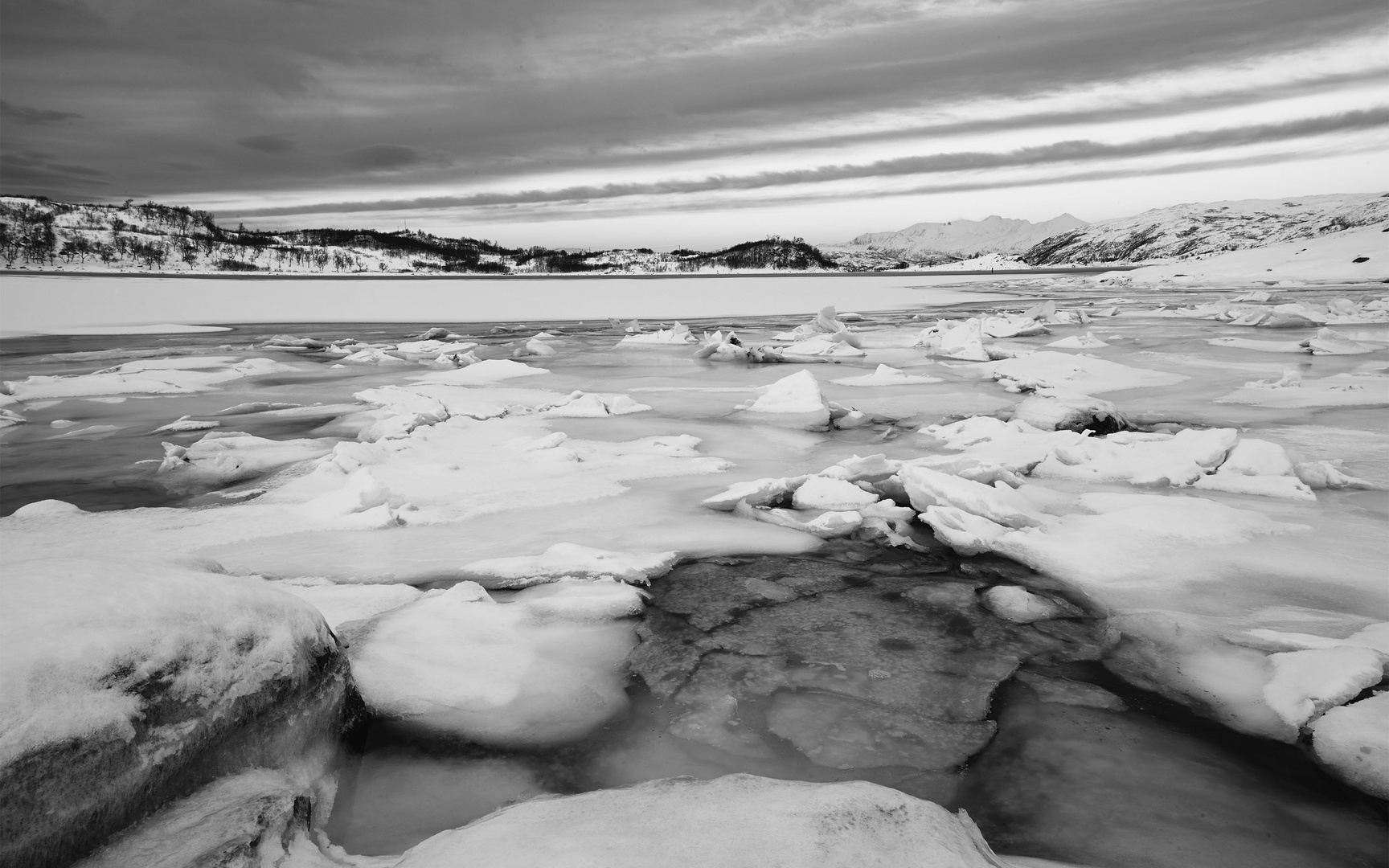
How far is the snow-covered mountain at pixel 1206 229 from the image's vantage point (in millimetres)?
106375

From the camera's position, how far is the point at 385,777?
2.18 m

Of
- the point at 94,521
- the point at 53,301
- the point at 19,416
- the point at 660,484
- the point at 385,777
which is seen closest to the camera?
the point at 385,777

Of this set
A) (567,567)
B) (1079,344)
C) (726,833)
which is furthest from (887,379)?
(726,833)

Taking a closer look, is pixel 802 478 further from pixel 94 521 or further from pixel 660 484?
pixel 94 521

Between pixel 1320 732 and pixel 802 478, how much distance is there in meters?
2.99

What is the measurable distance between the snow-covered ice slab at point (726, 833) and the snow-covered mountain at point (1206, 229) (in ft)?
369

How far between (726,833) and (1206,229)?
581 ft

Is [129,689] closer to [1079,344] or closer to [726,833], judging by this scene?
[726,833]

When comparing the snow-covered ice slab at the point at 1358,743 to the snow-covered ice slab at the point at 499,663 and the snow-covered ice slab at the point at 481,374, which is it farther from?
the snow-covered ice slab at the point at 481,374

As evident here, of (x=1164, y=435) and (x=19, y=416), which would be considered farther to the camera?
(x=19, y=416)

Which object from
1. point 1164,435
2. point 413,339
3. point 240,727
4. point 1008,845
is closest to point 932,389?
point 1164,435

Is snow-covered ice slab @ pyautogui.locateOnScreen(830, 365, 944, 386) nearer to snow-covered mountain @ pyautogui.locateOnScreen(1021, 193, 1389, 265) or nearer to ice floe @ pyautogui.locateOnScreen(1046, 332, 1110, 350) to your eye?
ice floe @ pyautogui.locateOnScreen(1046, 332, 1110, 350)

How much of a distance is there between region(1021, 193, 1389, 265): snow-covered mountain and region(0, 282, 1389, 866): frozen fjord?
355 feet

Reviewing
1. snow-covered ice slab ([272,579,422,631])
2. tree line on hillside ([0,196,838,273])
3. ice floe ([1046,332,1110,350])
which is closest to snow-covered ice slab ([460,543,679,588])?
snow-covered ice slab ([272,579,422,631])
